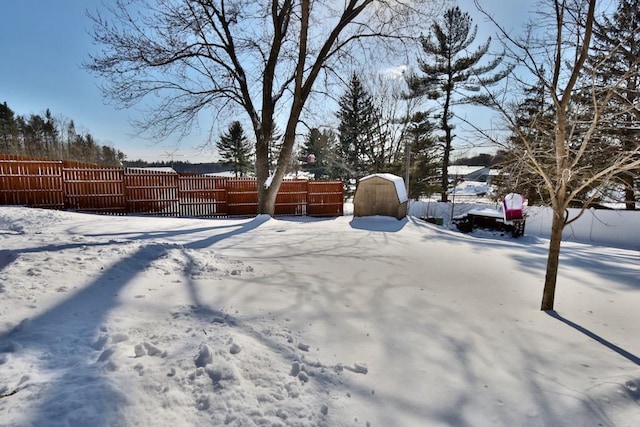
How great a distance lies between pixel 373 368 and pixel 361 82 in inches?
964

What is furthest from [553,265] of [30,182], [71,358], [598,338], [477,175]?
[477,175]

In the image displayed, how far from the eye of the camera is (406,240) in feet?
25.3

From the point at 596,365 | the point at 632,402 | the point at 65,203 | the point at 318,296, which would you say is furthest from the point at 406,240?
the point at 65,203

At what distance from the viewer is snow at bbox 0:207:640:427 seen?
5.25ft

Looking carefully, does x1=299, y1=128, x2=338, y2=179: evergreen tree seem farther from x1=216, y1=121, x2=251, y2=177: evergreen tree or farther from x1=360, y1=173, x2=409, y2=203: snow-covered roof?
x1=360, y1=173, x2=409, y2=203: snow-covered roof

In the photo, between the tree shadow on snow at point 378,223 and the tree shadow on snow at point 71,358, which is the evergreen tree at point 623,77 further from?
the tree shadow on snow at point 378,223

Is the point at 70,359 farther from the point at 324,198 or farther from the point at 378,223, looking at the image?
the point at 324,198

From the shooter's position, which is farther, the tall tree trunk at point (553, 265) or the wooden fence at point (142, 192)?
the wooden fence at point (142, 192)

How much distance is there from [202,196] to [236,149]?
22.9m

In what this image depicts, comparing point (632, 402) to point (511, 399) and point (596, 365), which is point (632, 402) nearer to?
point (596, 365)

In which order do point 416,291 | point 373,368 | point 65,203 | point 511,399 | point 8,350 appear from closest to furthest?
point 8,350, point 511,399, point 373,368, point 416,291, point 65,203

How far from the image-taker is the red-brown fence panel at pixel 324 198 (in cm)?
1495

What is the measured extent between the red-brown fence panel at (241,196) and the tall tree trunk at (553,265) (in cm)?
1159

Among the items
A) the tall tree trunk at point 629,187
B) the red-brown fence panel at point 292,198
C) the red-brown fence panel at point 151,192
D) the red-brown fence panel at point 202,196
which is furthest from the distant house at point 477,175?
the red-brown fence panel at point 151,192
